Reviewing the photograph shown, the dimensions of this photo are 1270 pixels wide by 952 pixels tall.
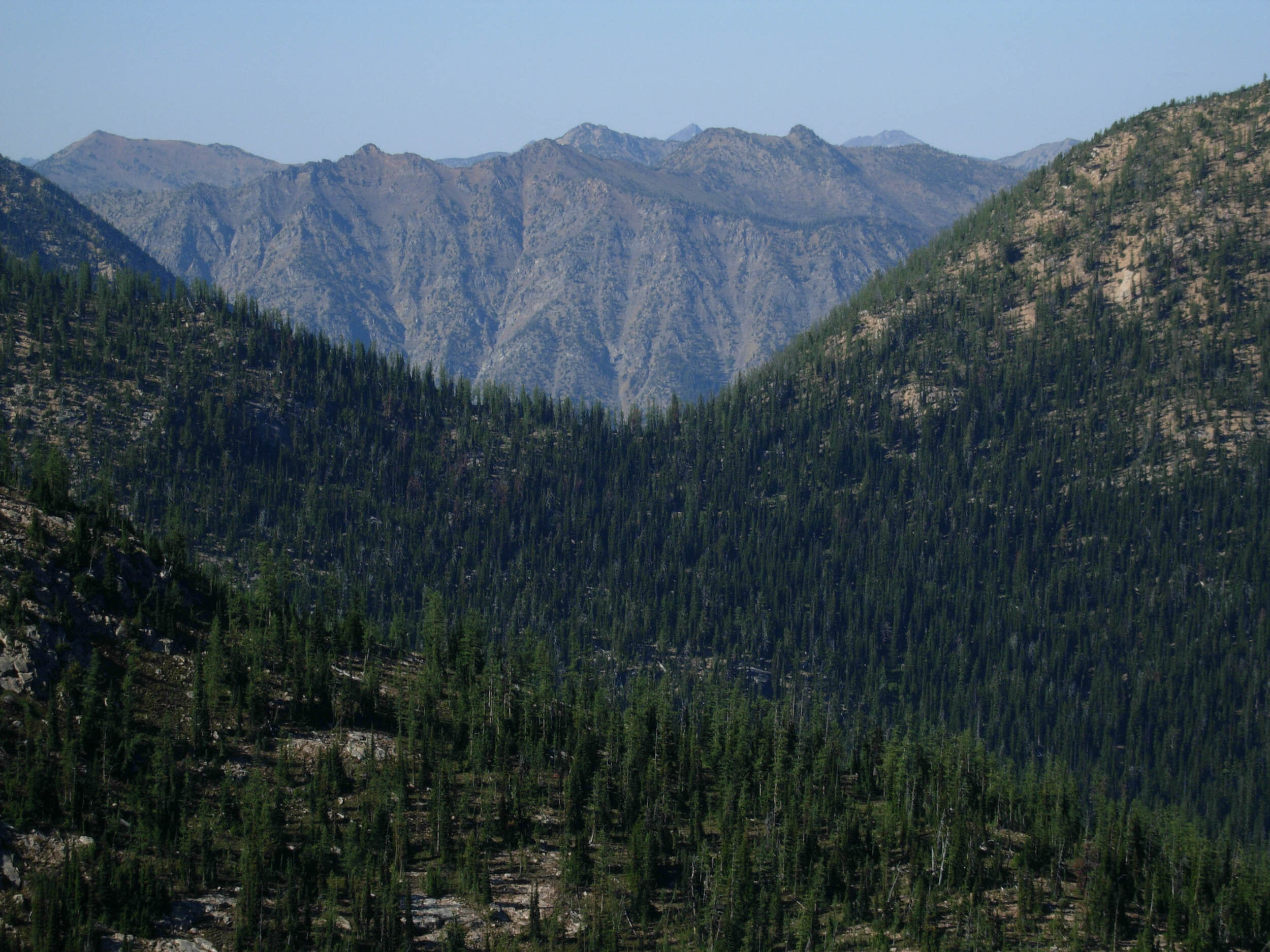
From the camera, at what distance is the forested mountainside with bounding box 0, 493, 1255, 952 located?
91750 millimetres

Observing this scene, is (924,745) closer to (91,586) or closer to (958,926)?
(958,926)

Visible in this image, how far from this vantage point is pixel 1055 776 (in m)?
146

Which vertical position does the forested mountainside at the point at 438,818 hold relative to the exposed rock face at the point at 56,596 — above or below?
below

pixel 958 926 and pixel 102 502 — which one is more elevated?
pixel 102 502

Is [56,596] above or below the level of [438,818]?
above

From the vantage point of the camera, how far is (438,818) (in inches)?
4183

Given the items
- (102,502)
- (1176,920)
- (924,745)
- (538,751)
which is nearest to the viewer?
(1176,920)

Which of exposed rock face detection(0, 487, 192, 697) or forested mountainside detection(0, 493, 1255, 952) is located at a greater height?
exposed rock face detection(0, 487, 192, 697)

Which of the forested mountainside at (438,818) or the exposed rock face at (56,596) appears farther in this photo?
the exposed rock face at (56,596)

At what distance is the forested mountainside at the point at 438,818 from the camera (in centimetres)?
9175

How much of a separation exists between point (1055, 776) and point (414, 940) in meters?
84.9

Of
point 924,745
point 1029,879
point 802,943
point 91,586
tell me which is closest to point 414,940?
point 802,943

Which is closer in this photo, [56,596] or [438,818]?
[438,818]

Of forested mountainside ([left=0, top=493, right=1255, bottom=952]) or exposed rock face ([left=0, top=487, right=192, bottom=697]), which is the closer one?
forested mountainside ([left=0, top=493, right=1255, bottom=952])
